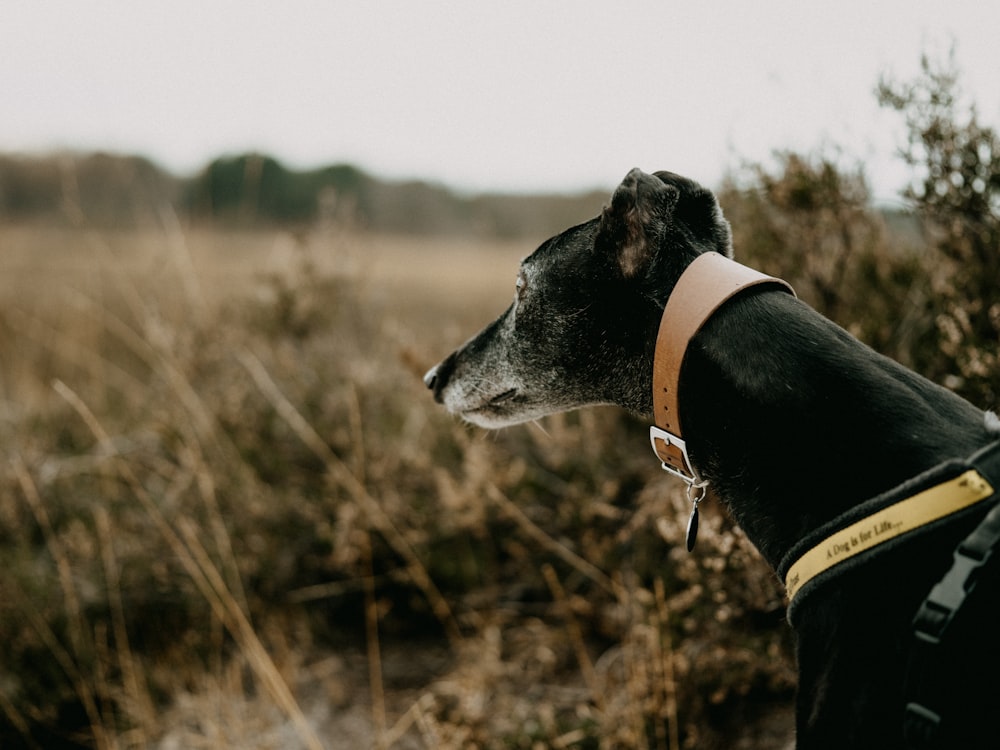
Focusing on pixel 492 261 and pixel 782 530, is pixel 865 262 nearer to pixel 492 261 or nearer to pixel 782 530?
pixel 782 530

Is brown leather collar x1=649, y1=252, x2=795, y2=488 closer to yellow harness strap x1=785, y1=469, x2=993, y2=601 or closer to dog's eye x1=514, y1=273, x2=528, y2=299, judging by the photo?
yellow harness strap x1=785, y1=469, x2=993, y2=601

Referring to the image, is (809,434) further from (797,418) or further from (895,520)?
(895,520)

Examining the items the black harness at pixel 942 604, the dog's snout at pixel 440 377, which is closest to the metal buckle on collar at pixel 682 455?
the black harness at pixel 942 604

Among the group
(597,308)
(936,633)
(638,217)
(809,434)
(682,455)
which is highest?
(638,217)

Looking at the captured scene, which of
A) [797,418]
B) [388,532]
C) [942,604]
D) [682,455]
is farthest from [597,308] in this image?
[388,532]

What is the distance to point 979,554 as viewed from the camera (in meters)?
1.37

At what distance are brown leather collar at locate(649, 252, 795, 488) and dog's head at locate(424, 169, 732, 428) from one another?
0.12 metres

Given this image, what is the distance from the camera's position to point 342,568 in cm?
423

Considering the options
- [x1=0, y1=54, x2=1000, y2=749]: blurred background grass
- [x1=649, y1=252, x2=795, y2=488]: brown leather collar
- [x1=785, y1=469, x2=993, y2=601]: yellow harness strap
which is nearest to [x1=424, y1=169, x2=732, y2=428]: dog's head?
[x1=649, y1=252, x2=795, y2=488]: brown leather collar

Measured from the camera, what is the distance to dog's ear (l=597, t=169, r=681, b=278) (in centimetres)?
201

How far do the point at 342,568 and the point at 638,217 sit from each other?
298 cm

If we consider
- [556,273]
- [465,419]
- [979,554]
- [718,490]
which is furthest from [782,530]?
[465,419]

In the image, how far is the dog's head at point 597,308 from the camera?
2045mm

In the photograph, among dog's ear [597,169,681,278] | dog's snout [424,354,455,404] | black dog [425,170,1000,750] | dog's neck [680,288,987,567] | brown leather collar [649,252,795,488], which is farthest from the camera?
dog's snout [424,354,455,404]
